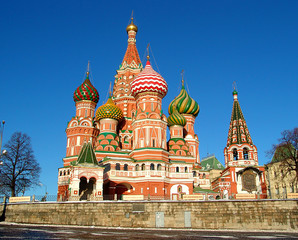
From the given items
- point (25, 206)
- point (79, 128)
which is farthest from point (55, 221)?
point (79, 128)

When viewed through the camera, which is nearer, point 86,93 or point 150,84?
point 150,84

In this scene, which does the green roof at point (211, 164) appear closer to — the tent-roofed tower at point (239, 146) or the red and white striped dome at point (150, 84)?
the tent-roofed tower at point (239, 146)

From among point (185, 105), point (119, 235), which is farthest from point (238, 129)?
point (119, 235)

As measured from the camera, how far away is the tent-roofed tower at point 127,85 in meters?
40.0

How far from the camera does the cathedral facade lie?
99.9 ft

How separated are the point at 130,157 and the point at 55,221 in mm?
13535

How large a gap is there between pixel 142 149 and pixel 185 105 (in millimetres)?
13638

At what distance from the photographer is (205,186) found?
138 ft

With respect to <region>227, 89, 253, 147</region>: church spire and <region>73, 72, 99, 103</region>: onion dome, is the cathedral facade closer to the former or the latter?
<region>73, 72, 99, 103</region>: onion dome

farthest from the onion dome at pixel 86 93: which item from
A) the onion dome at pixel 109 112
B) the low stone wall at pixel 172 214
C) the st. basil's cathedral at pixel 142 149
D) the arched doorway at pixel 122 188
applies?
the low stone wall at pixel 172 214

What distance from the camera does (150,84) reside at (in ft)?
A: 120

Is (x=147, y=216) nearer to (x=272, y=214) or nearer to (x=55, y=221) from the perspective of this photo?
(x=55, y=221)

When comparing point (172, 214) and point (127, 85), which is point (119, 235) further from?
point (127, 85)

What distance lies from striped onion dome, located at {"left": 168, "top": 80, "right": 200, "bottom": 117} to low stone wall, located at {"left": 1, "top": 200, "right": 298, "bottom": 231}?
24044 millimetres
